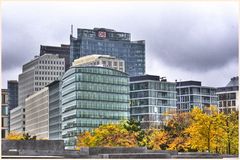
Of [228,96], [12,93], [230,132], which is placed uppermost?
[12,93]

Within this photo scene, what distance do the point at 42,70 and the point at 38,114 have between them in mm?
6642

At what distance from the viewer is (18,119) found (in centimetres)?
10162

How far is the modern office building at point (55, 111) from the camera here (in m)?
77.2

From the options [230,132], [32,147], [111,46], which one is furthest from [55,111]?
[32,147]

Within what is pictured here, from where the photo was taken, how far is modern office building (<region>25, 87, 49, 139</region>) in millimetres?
85113

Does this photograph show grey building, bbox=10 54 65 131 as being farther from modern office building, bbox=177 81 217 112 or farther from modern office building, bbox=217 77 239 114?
modern office building, bbox=217 77 239 114

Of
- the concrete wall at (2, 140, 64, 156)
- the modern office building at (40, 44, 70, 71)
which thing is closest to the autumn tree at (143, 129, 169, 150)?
the concrete wall at (2, 140, 64, 156)

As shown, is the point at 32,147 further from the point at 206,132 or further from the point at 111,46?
the point at 111,46

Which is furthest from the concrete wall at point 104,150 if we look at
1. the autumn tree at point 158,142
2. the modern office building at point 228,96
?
the modern office building at point 228,96

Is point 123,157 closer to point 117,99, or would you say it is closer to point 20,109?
point 117,99

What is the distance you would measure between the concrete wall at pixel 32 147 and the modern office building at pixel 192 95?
7221cm

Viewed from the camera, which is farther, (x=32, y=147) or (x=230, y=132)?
(x=230, y=132)

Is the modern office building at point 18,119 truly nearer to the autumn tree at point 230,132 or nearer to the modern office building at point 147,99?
the modern office building at point 147,99

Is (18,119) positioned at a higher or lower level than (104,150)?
higher
